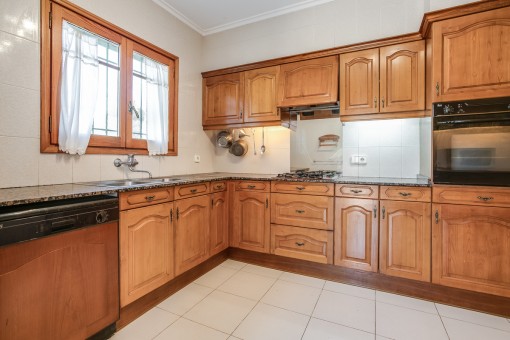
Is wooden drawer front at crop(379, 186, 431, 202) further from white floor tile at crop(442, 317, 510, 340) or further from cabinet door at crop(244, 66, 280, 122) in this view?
cabinet door at crop(244, 66, 280, 122)

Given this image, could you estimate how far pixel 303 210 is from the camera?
234cm

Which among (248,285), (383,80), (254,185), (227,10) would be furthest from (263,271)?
(227,10)

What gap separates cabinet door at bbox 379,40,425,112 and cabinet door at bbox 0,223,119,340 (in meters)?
2.39

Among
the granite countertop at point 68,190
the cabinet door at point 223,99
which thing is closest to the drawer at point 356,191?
the granite countertop at point 68,190

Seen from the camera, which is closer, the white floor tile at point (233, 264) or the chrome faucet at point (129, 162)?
the chrome faucet at point (129, 162)

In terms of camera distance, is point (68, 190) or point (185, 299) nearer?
point (68, 190)

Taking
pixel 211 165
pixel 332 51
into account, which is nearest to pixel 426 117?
pixel 332 51

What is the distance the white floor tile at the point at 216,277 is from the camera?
2.18m

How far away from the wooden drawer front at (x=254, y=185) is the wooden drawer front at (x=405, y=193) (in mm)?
1034

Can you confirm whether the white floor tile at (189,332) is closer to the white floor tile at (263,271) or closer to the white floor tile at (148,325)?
the white floor tile at (148,325)

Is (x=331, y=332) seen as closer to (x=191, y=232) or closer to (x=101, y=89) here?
(x=191, y=232)

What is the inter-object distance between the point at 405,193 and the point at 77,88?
2.62m

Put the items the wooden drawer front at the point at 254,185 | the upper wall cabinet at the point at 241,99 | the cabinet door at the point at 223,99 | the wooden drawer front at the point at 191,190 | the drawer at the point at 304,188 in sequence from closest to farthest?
the wooden drawer front at the point at 191,190 < the drawer at the point at 304,188 < the wooden drawer front at the point at 254,185 < the upper wall cabinet at the point at 241,99 < the cabinet door at the point at 223,99

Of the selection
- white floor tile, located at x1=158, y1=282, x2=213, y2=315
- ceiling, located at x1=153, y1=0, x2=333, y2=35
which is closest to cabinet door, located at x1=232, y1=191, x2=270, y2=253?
white floor tile, located at x1=158, y1=282, x2=213, y2=315
